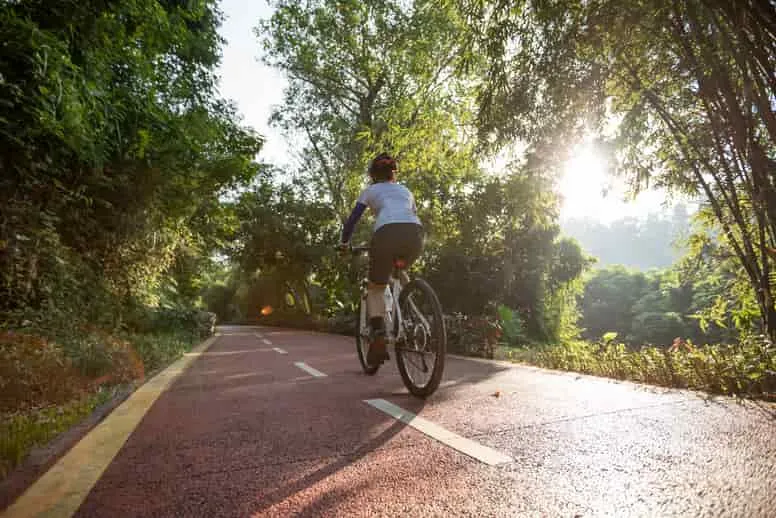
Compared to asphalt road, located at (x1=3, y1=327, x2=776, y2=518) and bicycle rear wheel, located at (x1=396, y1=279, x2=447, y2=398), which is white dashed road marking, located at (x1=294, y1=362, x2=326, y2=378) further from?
bicycle rear wheel, located at (x1=396, y1=279, x2=447, y2=398)

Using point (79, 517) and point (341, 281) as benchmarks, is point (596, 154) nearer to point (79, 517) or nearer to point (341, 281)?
point (79, 517)

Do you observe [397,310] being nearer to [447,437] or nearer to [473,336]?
[447,437]

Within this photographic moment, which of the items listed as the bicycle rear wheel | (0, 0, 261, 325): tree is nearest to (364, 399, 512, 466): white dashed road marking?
the bicycle rear wheel

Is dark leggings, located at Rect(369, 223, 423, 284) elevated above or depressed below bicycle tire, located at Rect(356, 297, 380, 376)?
above

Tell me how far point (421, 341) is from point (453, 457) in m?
1.71

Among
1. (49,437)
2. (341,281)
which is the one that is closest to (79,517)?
(49,437)

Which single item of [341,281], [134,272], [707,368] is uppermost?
[341,281]

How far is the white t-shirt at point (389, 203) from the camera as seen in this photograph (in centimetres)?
402

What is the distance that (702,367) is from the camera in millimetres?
3816

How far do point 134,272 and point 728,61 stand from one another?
9.96 m

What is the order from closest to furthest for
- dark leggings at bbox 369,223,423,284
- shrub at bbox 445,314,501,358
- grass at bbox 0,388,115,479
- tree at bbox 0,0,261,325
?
grass at bbox 0,388,115,479 → dark leggings at bbox 369,223,423,284 → tree at bbox 0,0,261,325 → shrub at bbox 445,314,501,358

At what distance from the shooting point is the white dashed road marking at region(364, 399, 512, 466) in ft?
7.29

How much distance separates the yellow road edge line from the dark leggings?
90.0 inches

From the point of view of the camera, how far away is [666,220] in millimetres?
150750
